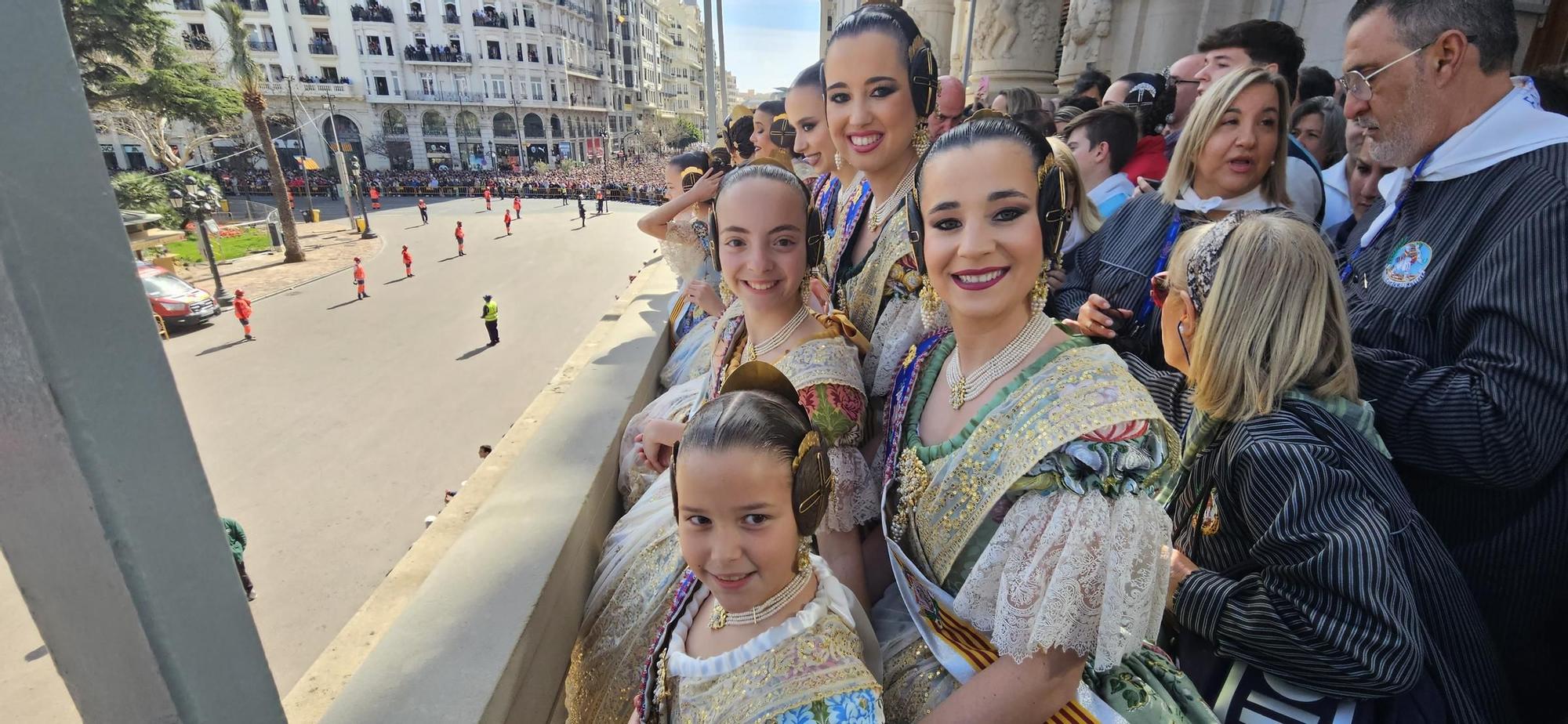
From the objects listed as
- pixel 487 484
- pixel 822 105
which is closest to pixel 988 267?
pixel 822 105

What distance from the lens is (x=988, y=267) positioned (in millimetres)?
1534

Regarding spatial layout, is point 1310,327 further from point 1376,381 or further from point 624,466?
point 624,466

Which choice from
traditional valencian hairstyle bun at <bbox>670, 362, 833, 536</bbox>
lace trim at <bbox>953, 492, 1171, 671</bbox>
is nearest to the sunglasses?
lace trim at <bbox>953, 492, 1171, 671</bbox>

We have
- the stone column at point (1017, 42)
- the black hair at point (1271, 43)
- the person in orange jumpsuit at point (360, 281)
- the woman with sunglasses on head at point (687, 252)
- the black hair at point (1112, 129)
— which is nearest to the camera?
the black hair at point (1271, 43)

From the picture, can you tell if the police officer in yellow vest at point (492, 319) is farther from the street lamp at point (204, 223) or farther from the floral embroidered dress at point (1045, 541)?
the floral embroidered dress at point (1045, 541)

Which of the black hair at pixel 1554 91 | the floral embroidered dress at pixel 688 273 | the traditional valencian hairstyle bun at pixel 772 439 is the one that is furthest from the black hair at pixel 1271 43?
the traditional valencian hairstyle bun at pixel 772 439

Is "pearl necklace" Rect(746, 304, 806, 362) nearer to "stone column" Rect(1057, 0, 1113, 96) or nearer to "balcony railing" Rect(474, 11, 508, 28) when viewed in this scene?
"stone column" Rect(1057, 0, 1113, 96)

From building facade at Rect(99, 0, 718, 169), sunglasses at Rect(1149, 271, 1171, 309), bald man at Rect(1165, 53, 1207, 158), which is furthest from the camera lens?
building facade at Rect(99, 0, 718, 169)

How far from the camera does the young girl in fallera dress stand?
138 cm

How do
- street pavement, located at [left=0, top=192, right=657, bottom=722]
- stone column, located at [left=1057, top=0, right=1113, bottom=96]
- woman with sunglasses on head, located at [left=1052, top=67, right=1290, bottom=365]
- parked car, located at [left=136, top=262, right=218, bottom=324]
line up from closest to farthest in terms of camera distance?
woman with sunglasses on head, located at [left=1052, top=67, right=1290, bottom=365]
street pavement, located at [left=0, top=192, right=657, bottom=722]
stone column, located at [left=1057, top=0, right=1113, bottom=96]
parked car, located at [left=136, top=262, right=218, bottom=324]

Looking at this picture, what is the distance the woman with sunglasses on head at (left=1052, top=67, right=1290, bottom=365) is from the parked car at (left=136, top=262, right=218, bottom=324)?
19500 millimetres

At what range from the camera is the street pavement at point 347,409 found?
7.15 metres

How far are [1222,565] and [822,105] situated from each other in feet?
7.63

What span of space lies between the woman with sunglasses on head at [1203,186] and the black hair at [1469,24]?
0.47 metres
